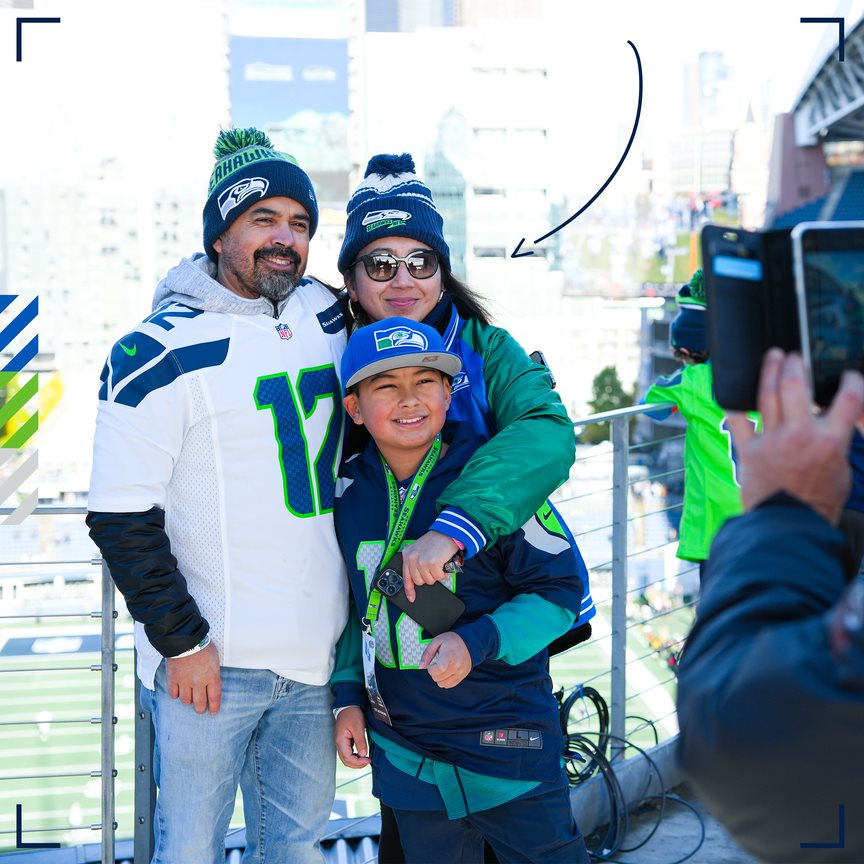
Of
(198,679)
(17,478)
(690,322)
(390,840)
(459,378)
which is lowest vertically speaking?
(17,478)

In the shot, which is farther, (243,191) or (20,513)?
(20,513)

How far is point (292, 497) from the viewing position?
6.59 feet

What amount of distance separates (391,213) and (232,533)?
72 centimetres

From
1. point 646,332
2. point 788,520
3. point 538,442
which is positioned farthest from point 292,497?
point 646,332

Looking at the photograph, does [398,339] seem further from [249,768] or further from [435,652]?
[249,768]

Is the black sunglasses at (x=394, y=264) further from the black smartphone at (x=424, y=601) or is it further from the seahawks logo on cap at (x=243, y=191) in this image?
the black smartphone at (x=424, y=601)

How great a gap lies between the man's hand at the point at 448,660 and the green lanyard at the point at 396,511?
0.15 metres

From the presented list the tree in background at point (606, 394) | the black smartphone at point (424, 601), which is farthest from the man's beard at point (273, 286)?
the tree in background at point (606, 394)

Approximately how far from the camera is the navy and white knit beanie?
2193mm

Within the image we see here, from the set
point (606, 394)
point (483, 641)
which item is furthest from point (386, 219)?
point (606, 394)

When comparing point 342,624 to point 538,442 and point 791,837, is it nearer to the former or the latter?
point 538,442

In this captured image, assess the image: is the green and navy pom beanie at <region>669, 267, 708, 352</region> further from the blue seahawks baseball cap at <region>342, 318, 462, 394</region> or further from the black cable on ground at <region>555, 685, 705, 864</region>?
the blue seahawks baseball cap at <region>342, 318, 462, 394</region>

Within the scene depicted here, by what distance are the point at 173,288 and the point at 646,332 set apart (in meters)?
62.0

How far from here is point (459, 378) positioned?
2.13m
